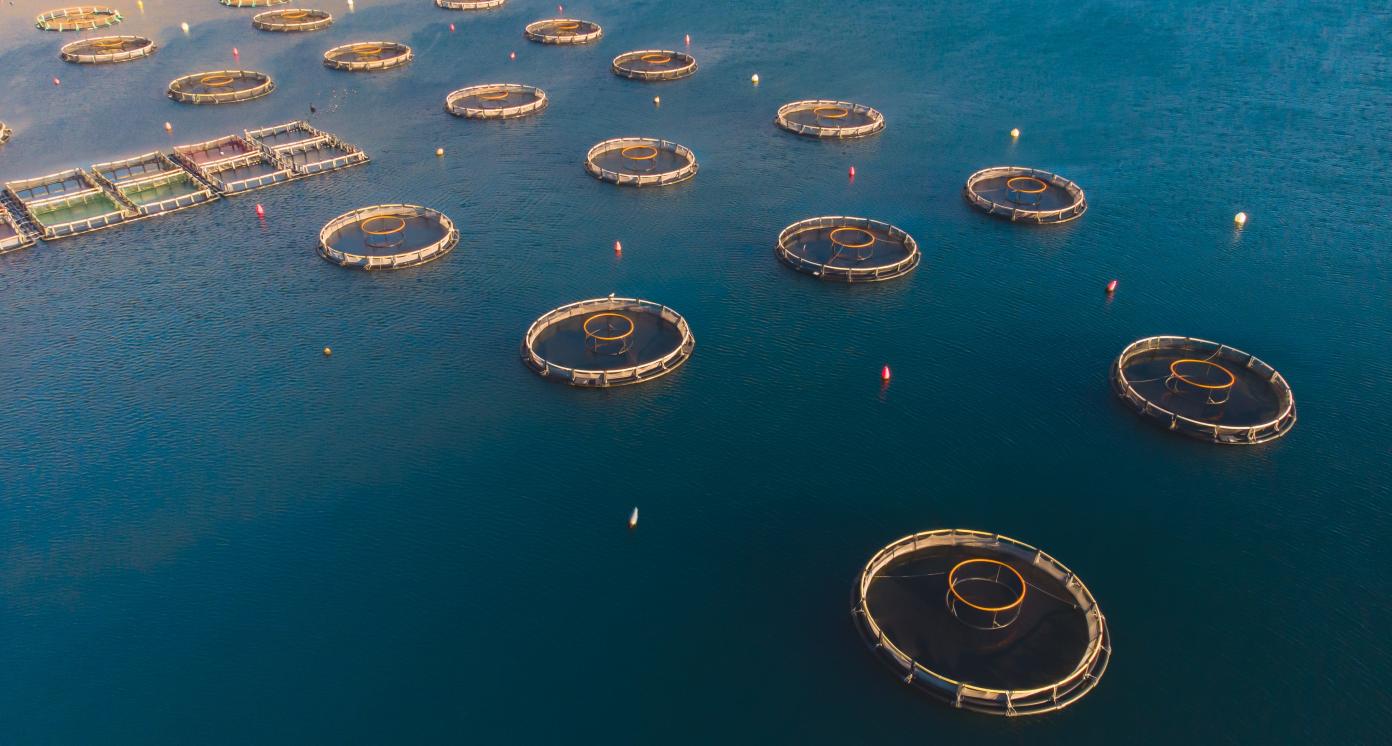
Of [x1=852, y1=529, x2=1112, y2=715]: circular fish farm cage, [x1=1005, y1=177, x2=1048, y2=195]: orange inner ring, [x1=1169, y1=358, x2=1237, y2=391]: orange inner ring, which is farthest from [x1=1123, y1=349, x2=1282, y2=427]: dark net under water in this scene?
[x1=1005, y1=177, x2=1048, y2=195]: orange inner ring

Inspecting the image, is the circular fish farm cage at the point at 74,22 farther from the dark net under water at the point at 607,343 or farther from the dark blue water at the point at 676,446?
the dark net under water at the point at 607,343

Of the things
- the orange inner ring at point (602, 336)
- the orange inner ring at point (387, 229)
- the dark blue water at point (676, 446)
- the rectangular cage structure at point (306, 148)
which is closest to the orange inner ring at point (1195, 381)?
the dark blue water at point (676, 446)

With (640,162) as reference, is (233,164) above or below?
below

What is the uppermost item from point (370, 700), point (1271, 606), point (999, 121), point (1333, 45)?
point (1333, 45)

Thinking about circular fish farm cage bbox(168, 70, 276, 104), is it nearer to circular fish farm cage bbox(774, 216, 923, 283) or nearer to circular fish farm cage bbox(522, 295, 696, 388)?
circular fish farm cage bbox(522, 295, 696, 388)

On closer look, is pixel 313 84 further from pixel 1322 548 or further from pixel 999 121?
pixel 1322 548

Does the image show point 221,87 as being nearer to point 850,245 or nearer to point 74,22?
point 74,22

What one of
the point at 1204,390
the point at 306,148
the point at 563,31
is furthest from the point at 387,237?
the point at 1204,390

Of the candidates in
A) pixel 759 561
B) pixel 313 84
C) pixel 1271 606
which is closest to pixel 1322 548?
pixel 1271 606
